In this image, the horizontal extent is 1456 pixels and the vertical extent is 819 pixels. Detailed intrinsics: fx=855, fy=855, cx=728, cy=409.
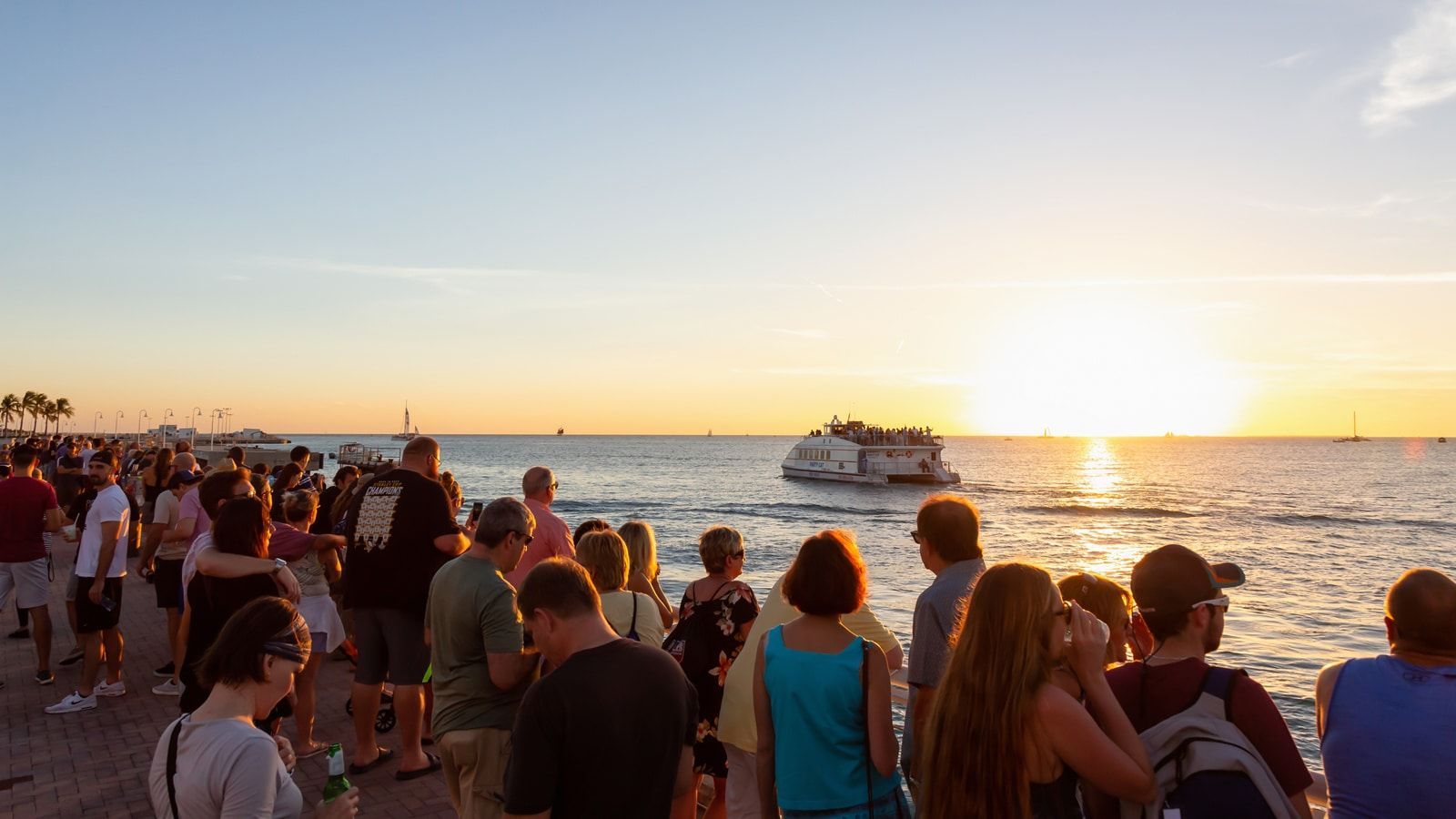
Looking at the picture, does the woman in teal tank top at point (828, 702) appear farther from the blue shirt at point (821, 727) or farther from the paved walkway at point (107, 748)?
the paved walkway at point (107, 748)

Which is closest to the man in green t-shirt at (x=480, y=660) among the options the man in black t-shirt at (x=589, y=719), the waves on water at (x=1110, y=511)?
the man in black t-shirt at (x=589, y=719)

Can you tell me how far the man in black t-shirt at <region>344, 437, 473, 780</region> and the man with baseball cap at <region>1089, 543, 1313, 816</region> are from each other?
381 cm

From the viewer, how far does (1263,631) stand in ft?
57.7

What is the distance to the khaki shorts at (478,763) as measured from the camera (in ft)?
12.7

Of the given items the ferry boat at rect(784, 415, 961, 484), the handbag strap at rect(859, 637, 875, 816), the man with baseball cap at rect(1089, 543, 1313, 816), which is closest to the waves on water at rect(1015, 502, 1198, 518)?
the ferry boat at rect(784, 415, 961, 484)

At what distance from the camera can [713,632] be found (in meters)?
4.05

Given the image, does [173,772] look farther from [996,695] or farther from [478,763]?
[996,695]

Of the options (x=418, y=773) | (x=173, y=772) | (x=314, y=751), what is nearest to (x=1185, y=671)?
(x=173, y=772)

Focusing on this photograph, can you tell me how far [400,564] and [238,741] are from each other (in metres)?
2.88

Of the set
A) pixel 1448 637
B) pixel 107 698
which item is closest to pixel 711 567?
pixel 1448 637

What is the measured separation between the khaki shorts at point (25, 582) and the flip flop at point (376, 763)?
393cm

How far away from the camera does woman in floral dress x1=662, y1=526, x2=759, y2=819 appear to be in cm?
404

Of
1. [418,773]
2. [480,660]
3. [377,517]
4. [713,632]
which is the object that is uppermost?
[377,517]

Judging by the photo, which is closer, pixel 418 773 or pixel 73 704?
pixel 418 773
